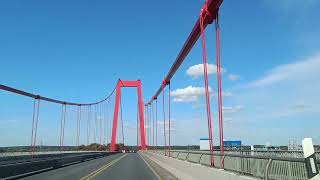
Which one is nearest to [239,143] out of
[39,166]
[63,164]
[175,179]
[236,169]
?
[63,164]

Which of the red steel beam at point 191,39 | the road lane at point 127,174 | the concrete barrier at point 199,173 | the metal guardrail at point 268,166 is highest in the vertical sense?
the red steel beam at point 191,39

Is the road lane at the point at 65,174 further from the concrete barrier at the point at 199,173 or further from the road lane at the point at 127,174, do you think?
the concrete barrier at the point at 199,173

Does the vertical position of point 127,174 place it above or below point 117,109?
below

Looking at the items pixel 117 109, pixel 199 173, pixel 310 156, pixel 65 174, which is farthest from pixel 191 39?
Answer: pixel 117 109

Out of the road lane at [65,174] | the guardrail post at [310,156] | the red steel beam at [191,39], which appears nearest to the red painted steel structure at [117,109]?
the red steel beam at [191,39]

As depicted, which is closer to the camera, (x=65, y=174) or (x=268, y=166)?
(x=268, y=166)

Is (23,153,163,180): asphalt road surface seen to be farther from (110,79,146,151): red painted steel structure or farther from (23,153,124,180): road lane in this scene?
(110,79,146,151): red painted steel structure

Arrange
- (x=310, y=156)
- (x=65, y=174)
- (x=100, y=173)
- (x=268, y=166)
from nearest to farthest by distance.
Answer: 1. (x=310, y=156)
2. (x=268, y=166)
3. (x=65, y=174)
4. (x=100, y=173)

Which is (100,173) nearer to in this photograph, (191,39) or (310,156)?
(191,39)

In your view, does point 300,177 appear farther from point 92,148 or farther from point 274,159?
point 92,148

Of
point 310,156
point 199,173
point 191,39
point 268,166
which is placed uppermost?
point 191,39

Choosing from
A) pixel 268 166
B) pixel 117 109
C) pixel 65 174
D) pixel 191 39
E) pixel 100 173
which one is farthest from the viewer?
pixel 117 109

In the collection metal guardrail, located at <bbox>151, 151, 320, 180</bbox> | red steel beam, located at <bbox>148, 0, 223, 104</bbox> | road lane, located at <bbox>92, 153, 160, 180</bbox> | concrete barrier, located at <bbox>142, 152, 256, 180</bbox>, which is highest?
red steel beam, located at <bbox>148, 0, 223, 104</bbox>

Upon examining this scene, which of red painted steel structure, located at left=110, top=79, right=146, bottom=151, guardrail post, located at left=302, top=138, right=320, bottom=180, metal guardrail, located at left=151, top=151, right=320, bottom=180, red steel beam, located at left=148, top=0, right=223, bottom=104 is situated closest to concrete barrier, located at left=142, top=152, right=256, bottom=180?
metal guardrail, located at left=151, top=151, right=320, bottom=180
